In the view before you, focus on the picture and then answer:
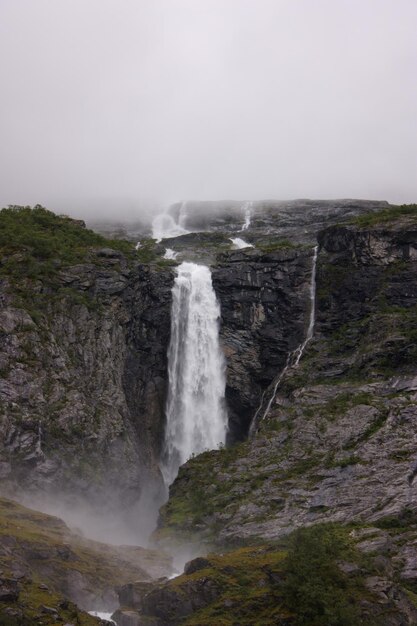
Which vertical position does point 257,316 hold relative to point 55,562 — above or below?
above

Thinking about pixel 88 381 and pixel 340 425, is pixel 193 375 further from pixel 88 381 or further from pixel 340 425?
pixel 340 425

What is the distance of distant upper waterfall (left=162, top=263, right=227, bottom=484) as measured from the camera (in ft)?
199

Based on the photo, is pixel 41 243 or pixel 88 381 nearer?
pixel 88 381

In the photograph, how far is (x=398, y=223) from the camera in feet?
219

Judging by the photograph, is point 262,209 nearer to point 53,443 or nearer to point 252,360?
point 252,360

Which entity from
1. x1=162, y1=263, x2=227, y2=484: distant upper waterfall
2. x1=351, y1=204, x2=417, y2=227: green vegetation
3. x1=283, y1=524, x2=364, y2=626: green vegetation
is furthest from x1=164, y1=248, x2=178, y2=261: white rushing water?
x1=283, y1=524, x2=364, y2=626: green vegetation

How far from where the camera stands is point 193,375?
64.2m

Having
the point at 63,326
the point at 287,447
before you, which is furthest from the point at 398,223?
the point at 63,326

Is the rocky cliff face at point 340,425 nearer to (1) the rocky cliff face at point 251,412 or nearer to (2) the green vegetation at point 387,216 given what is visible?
(1) the rocky cliff face at point 251,412

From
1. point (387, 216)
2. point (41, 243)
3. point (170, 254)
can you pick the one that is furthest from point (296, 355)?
point (170, 254)

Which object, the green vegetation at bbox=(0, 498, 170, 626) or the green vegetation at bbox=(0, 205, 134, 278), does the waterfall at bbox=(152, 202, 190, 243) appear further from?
the green vegetation at bbox=(0, 498, 170, 626)

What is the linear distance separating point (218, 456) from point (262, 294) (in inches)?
873

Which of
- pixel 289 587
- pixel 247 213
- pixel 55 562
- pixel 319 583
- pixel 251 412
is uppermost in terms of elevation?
pixel 247 213

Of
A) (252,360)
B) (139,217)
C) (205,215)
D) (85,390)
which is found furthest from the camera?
(139,217)
